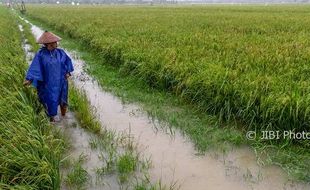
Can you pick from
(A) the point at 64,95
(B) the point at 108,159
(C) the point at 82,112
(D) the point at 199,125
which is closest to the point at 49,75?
(A) the point at 64,95

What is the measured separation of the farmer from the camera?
18.2 feet

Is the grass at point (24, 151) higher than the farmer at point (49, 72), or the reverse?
the farmer at point (49, 72)

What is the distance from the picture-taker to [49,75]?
18.7ft

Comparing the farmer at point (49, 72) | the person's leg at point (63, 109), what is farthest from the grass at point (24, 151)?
the person's leg at point (63, 109)

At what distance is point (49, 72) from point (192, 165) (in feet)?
8.62

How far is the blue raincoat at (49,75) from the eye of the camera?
18.3 feet

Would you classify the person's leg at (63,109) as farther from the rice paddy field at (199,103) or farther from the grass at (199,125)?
the grass at (199,125)

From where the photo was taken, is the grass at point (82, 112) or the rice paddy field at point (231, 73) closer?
the rice paddy field at point (231, 73)

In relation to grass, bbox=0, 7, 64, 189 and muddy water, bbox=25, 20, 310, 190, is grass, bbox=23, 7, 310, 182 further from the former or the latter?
grass, bbox=0, 7, 64, 189

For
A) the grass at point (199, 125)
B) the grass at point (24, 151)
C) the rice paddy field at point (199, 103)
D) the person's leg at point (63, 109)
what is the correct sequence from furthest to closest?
the person's leg at point (63, 109)
the grass at point (199, 125)
the rice paddy field at point (199, 103)
the grass at point (24, 151)

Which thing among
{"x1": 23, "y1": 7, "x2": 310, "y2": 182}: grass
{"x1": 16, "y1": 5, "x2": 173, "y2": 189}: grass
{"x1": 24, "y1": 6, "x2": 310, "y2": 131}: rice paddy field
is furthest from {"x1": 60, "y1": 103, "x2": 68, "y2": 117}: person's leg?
{"x1": 24, "y1": 6, "x2": 310, "y2": 131}: rice paddy field

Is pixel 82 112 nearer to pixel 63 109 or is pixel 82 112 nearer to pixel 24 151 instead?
pixel 63 109

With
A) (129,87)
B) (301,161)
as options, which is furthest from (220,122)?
(129,87)

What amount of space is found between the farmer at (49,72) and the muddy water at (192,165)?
3.38 ft
